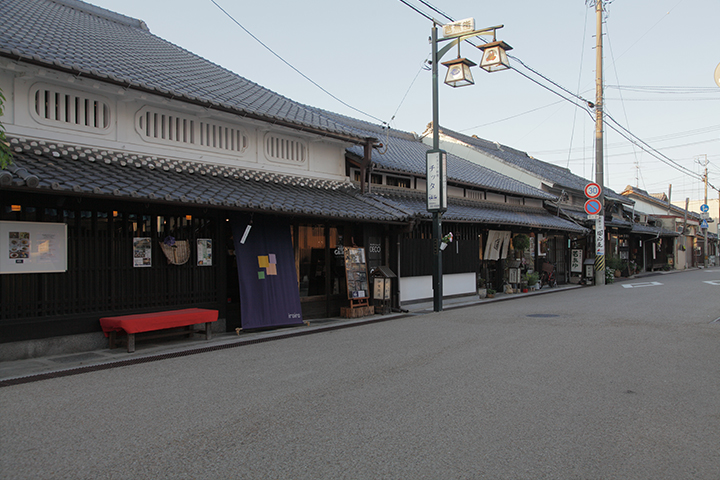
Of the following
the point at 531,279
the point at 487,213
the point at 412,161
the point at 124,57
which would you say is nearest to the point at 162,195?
the point at 124,57

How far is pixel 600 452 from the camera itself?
165 inches

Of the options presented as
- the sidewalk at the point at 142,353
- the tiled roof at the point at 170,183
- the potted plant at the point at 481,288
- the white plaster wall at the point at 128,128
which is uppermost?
the white plaster wall at the point at 128,128

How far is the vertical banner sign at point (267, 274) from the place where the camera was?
1109cm

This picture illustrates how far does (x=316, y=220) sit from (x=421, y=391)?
7.81 m

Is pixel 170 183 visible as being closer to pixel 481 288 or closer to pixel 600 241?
pixel 481 288

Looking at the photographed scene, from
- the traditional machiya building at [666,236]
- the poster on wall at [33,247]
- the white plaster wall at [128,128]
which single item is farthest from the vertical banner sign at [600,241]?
the poster on wall at [33,247]

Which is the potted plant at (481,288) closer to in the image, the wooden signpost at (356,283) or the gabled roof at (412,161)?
the gabled roof at (412,161)

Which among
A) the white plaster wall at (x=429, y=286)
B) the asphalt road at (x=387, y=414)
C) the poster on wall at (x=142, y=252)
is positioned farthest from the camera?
the white plaster wall at (x=429, y=286)

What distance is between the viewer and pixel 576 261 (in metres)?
A: 26.9

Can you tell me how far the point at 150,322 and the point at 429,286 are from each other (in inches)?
395

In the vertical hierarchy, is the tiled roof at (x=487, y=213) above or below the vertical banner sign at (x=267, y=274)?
above

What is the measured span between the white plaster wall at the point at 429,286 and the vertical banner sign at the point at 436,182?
2.59 m

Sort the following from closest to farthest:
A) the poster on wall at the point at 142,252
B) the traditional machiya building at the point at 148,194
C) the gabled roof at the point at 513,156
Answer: the traditional machiya building at the point at 148,194
the poster on wall at the point at 142,252
the gabled roof at the point at 513,156

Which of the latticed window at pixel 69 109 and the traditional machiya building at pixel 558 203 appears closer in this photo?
the latticed window at pixel 69 109
